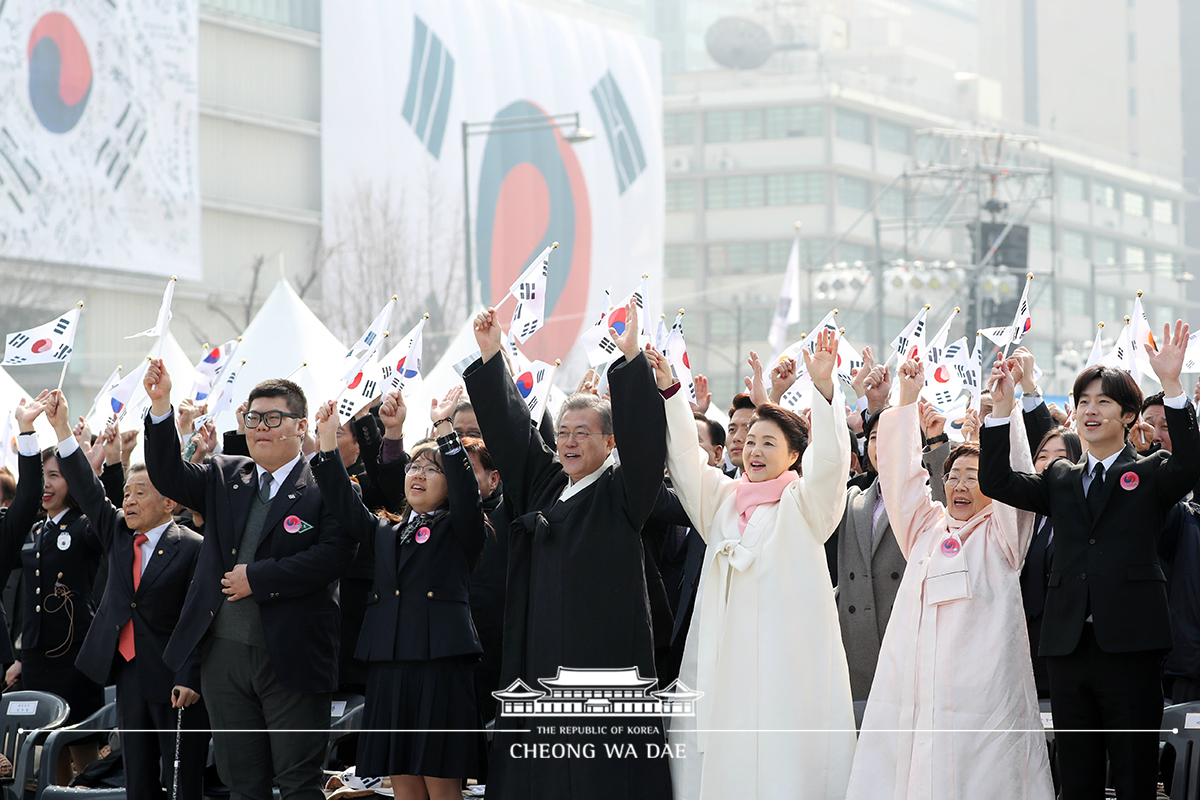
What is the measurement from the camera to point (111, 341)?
36.9 meters

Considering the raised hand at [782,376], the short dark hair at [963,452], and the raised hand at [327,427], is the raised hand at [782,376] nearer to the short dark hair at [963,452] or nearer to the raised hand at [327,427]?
the short dark hair at [963,452]

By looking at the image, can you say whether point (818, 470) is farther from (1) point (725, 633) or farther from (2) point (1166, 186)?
(2) point (1166, 186)

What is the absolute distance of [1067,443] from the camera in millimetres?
6539

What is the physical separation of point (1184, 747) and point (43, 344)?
6.36m

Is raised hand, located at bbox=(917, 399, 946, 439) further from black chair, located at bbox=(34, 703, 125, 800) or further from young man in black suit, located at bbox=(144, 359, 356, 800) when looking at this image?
black chair, located at bbox=(34, 703, 125, 800)

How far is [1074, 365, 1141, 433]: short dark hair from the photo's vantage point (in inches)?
226

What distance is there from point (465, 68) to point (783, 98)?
27220mm

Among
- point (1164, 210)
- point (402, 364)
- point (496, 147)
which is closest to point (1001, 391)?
point (402, 364)

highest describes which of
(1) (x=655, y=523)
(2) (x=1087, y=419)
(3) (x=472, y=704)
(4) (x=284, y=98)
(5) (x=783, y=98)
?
(5) (x=783, y=98)

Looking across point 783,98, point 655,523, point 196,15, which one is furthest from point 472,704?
point 783,98

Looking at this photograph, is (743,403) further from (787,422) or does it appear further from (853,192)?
(853,192)

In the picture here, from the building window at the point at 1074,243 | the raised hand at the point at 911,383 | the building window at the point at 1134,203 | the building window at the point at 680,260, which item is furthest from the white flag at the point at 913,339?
the building window at the point at 1134,203

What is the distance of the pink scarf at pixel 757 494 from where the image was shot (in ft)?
18.8

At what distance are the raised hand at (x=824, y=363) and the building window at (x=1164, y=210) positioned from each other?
7815cm
